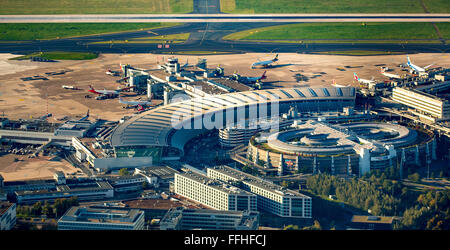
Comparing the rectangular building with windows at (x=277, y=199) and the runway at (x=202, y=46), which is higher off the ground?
the runway at (x=202, y=46)

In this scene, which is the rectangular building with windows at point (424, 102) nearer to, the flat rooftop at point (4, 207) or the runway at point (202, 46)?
the runway at point (202, 46)

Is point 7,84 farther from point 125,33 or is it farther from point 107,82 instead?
point 125,33

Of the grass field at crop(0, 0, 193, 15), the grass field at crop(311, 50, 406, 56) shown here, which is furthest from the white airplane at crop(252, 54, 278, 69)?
the grass field at crop(0, 0, 193, 15)

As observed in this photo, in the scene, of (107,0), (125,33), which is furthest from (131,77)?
(107,0)

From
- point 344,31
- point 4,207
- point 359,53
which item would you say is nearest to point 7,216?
point 4,207

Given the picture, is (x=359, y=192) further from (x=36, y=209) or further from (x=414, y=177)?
(x=36, y=209)

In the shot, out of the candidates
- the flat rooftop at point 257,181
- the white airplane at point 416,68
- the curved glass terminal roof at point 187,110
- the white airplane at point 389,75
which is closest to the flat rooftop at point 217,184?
the flat rooftop at point 257,181
